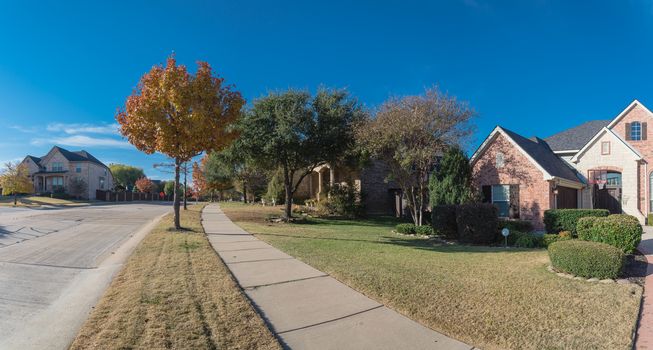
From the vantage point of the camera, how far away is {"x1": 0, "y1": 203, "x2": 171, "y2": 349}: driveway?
4.02 m

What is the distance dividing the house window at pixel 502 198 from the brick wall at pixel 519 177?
0.31m

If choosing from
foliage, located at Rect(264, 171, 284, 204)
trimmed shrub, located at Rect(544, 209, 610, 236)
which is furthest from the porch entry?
foliage, located at Rect(264, 171, 284, 204)

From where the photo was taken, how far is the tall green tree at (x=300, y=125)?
17.2 m

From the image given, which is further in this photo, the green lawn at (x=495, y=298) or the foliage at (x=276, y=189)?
the foliage at (x=276, y=189)

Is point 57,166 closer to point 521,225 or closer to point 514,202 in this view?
point 514,202

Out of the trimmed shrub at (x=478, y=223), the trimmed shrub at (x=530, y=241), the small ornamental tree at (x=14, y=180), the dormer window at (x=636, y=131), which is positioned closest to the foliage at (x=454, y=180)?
the trimmed shrub at (x=478, y=223)

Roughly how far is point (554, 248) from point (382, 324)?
5.07m

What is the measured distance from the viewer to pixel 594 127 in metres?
25.2

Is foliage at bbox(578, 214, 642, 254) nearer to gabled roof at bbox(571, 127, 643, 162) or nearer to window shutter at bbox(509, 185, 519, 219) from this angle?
window shutter at bbox(509, 185, 519, 219)

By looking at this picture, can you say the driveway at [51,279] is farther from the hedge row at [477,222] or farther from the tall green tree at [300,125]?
the hedge row at [477,222]

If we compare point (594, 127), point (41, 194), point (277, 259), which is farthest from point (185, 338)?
point (41, 194)

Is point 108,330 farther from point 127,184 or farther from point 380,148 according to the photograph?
point 127,184

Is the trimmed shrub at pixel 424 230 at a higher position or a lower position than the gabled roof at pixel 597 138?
lower

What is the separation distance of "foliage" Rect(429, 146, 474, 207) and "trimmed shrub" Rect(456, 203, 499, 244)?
4.46 m
